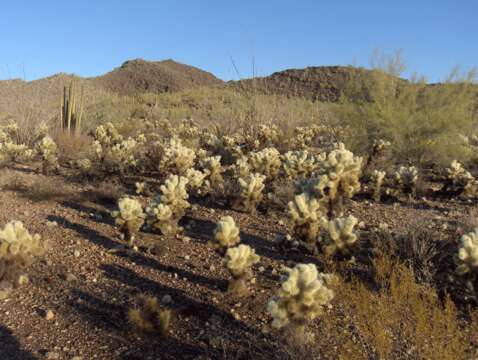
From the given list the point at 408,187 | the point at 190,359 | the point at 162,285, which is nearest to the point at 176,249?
the point at 162,285

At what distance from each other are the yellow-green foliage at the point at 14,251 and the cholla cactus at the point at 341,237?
9.48 feet

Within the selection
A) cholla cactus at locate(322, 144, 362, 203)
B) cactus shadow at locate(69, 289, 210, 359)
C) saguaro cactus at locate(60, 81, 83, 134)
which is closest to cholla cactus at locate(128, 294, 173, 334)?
cactus shadow at locate(69, 289, 210, 359)

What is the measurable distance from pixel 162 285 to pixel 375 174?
12.9ft

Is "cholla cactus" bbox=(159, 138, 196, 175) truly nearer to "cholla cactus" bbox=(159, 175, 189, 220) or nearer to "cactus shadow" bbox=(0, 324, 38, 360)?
"cholla cactus" bbox=(159, 175, 189, 220)

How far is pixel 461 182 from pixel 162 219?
469 cm

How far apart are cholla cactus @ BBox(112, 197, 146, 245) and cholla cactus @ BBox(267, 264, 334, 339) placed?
2.39 meters

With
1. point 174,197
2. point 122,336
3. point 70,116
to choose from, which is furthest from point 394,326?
point 70,116

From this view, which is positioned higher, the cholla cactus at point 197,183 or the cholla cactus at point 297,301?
the cholla cactus at point 197,183

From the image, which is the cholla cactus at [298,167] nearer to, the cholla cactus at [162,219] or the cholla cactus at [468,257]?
the cholla cactus at [162,219]

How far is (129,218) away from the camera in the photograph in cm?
497

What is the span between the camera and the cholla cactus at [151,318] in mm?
3186

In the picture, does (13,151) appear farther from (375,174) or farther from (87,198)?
(375,174)

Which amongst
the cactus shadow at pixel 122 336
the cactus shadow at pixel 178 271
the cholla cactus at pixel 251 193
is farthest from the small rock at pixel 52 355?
the cholla cactus at pixel 251 193

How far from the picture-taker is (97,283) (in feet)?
13.1
